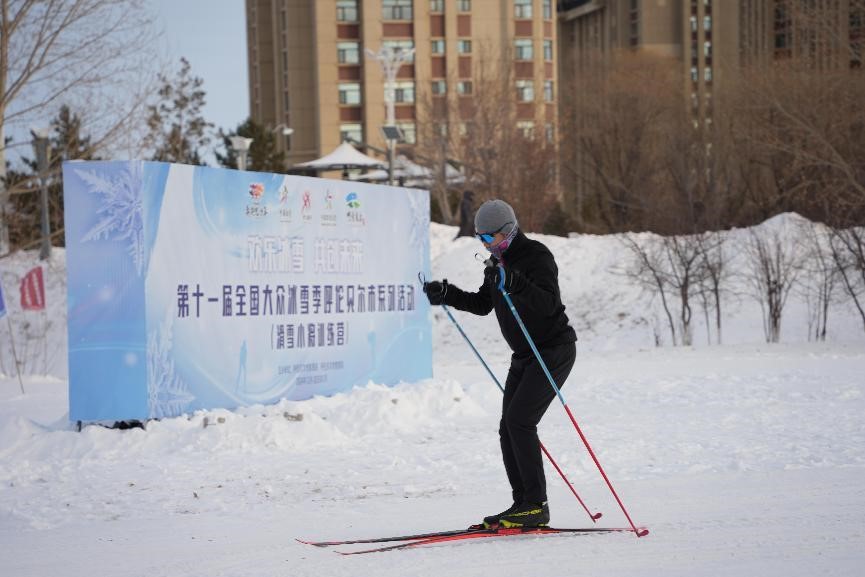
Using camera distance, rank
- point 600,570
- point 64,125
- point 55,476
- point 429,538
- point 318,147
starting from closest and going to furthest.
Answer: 1. point 600,570
2. point 429,538
3. point 55,476
4. point 64,125
5. point 318,147

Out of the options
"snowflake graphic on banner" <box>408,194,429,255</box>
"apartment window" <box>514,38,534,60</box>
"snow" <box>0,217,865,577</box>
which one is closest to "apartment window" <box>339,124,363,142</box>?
"apartment window" <box>514,38,534,60</box>

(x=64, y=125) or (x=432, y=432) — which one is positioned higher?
(x=64, y=125)

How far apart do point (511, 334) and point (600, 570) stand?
4.94ft

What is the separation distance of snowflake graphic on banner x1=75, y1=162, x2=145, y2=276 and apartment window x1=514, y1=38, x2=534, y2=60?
71.6 metres

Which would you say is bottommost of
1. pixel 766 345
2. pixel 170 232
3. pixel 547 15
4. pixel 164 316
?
pixel 766 345

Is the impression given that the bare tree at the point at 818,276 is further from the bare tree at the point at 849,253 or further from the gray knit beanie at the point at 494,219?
the gray knit beanie at the point at 494,219

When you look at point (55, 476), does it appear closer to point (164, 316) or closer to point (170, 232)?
point (164, 316)

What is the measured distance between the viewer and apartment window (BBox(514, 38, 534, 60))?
79.6 metres

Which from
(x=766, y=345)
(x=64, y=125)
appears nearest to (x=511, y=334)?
(x=766, y=345)

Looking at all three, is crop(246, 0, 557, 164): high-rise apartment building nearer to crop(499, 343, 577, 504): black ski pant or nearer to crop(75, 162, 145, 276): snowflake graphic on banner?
crop(75, 162, 145, 276): snowflake graphic on banner

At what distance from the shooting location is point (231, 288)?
11188 millimetres

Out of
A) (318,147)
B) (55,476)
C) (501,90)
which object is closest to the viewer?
(55,476)

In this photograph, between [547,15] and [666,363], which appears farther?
[547,15]

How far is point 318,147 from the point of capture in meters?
81.1
